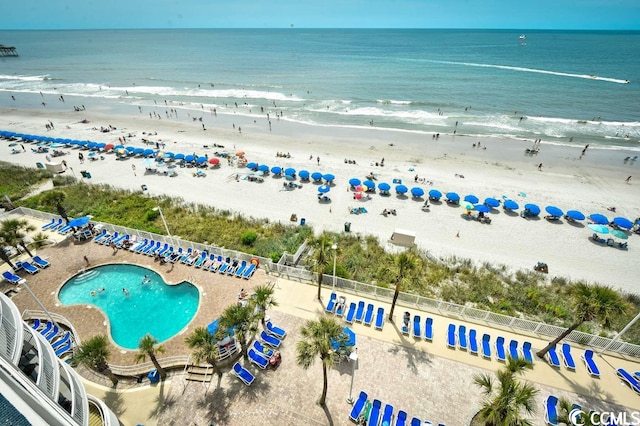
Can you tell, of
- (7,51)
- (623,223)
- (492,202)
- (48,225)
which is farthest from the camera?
(7,51)

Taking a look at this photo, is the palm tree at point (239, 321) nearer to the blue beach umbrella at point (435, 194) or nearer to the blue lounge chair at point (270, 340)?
the blue lounge chair at point (270, 340)

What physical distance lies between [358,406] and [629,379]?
1400cm

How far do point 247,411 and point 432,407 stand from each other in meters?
8.81

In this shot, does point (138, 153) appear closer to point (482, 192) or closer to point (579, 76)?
point (482, 192)

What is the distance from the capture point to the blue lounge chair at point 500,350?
15836mm

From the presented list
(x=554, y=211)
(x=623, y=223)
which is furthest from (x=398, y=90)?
(x=623, y=223)

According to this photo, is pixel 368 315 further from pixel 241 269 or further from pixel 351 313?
pixel 241 269

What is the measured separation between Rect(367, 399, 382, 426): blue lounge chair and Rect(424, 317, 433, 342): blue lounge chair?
505cm

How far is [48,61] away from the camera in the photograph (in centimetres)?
14638

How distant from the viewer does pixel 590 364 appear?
595 inches

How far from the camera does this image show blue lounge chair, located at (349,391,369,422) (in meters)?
13.2

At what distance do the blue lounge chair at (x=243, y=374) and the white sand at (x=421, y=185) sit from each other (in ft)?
55.6

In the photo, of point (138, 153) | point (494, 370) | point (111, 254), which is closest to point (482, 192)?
point (494, 370)

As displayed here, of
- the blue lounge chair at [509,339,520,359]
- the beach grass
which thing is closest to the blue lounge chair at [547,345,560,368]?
the blue lounge chair at [509,339,520,359]
